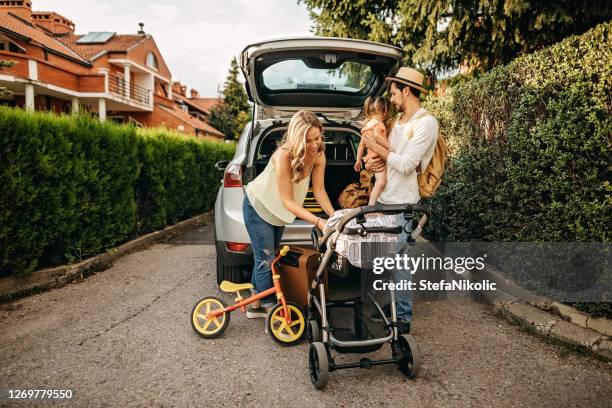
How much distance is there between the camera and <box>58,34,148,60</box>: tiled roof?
102 ft

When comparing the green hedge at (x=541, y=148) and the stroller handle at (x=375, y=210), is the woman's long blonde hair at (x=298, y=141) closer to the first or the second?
the stroller handle at (x=375, y=210)

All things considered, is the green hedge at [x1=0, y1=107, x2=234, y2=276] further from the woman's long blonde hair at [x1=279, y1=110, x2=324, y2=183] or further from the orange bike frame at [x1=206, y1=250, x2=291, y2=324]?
the woman's long blonde hair at [x1=279, y1=110, x2=324, y2=183]

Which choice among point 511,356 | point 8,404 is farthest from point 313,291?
point 8,404

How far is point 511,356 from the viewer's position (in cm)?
332

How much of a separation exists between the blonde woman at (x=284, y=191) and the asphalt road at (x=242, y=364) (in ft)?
2.31

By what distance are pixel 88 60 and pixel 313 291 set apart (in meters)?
31.7

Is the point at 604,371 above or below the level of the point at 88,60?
below

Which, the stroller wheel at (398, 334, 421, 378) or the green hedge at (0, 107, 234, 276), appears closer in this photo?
the stroller wheel at (398, 334, 421, 378)

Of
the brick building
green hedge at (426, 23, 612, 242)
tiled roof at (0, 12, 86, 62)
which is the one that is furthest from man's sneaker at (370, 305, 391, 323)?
tiled roof at (0, 12, 86, 62)

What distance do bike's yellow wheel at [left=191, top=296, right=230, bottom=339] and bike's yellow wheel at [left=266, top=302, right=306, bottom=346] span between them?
1.40ft

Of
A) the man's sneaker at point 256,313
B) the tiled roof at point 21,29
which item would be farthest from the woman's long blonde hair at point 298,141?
the tiled roof at point 21,29

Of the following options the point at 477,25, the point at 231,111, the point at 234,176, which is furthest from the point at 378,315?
the point at 231,111

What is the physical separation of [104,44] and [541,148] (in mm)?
35445

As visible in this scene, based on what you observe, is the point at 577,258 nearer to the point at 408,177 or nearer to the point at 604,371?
the point at 604,371
